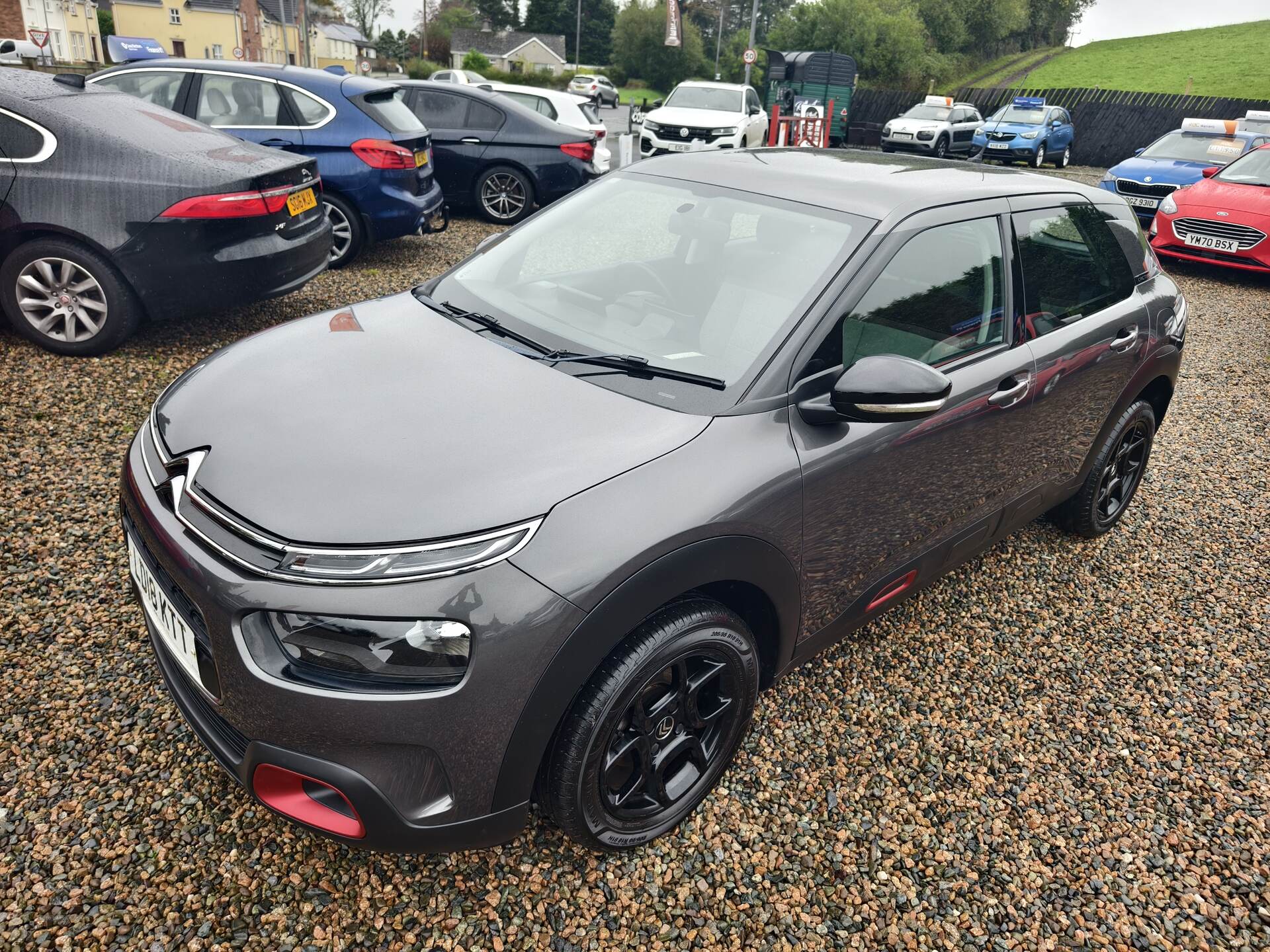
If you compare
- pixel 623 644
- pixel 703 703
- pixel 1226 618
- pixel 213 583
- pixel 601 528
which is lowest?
pixel 1226 618

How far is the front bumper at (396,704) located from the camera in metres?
1.67

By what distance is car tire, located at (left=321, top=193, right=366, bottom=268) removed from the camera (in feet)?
23.4

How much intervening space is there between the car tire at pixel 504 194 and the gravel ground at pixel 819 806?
6.64 m

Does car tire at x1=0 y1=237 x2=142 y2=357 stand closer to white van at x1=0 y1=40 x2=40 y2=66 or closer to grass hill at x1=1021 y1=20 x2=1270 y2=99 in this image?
white van at x1=0 y1=40 x2=40 y2=66

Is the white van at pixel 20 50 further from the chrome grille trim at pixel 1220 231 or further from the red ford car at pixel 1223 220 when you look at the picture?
the chrome grille trim at pixel 1220 231

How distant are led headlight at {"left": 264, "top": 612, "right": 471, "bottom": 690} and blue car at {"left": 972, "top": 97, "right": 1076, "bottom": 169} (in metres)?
25.1

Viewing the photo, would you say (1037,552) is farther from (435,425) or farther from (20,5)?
(20,5)

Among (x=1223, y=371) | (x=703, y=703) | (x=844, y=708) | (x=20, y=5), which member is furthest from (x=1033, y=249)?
(x=20, y=5)

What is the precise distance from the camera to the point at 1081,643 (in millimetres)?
3381

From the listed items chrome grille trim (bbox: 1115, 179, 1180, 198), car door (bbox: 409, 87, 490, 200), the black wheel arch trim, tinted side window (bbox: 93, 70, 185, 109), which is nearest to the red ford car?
chrome grille trim (bbox: 1115, 179, 1180, 198)

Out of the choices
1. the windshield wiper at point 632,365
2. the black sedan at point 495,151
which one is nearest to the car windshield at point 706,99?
the black sedan at point 495,151

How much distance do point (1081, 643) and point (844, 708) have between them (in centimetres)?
119

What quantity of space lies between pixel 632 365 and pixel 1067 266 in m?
1.99

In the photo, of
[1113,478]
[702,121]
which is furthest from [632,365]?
[702,121]
